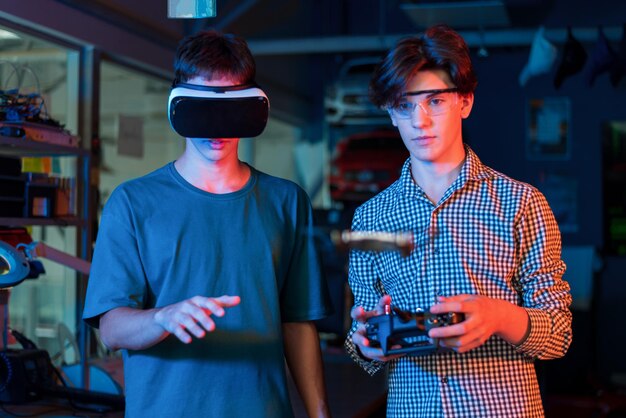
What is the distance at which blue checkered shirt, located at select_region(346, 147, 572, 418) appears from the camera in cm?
→ 162

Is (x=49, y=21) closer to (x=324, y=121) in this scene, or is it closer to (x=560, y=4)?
(x=324, y=121)

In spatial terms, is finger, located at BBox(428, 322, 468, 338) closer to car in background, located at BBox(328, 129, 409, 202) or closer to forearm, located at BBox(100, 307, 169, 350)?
forearm, located at BBox(100, 307, 169, 350)

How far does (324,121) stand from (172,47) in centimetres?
226

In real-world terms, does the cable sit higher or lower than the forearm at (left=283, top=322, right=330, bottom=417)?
lower

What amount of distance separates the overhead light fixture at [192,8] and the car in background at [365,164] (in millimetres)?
4340

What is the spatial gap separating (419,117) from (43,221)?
1897 millimetres

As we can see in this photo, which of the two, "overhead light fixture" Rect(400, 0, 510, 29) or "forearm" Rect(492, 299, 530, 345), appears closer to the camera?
"forearm" Rect(492, 299, 530, 345)

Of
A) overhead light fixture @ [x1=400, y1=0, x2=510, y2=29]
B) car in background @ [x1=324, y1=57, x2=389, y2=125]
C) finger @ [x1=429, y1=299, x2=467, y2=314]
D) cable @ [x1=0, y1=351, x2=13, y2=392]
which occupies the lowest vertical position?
cable @ [x1=0, y1=351, x2=13, y2=392]

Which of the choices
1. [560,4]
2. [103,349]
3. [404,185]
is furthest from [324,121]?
[404,185]

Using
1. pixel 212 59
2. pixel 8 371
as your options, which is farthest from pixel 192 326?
pixel 8 371

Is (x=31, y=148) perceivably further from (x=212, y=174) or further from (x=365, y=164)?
(x=365, y=164)

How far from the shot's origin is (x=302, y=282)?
6.06 ft

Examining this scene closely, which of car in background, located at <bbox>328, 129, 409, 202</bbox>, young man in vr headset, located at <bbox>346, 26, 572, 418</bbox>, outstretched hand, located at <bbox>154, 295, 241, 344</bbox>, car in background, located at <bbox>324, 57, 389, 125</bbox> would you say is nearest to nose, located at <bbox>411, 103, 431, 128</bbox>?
young man in vr headset, located at <bbox>346, 26, 572, 418</bbox>

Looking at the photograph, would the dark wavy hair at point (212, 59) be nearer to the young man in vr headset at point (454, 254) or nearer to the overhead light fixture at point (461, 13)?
the young man in vr headset at point (454, 254)
